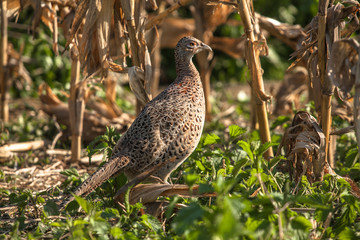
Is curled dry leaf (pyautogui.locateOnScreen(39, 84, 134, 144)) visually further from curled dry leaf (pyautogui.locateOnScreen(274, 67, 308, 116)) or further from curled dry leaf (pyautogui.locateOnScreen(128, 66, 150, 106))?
curled dry leaf (pyautogui.locateOnScreen(274, 67, 308, 116))

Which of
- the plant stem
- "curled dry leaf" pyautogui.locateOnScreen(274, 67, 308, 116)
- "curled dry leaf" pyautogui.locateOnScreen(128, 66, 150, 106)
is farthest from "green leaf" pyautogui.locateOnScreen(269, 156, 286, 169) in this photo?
"curled dry leaf" pyautogui.locateOnScreen(274, 67, 308, 116)

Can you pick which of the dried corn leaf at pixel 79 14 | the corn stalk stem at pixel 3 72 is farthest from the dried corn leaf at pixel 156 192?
the corn stalk stem at pixel 3 72

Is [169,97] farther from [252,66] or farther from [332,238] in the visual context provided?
[332,238]

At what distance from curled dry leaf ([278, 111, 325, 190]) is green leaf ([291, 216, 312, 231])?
0.61m

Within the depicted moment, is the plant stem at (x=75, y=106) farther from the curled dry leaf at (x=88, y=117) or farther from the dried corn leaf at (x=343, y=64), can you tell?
the dried corn leaf at (x=343, y=64)

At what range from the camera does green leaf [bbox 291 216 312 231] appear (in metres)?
2.26

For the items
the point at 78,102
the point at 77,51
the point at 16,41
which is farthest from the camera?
the point at 16,41

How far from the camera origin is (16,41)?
785cm

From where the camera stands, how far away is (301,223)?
2.28 meters

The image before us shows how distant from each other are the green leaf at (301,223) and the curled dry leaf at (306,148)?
1.99ft

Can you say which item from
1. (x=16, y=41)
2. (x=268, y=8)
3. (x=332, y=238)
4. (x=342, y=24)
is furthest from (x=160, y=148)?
(x=268, y=8)

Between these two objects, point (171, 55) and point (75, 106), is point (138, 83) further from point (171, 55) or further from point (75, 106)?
point (171, 55)

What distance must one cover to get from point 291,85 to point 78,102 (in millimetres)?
2737

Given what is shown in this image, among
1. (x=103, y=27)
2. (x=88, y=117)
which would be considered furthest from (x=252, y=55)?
(x=88, y=117)
